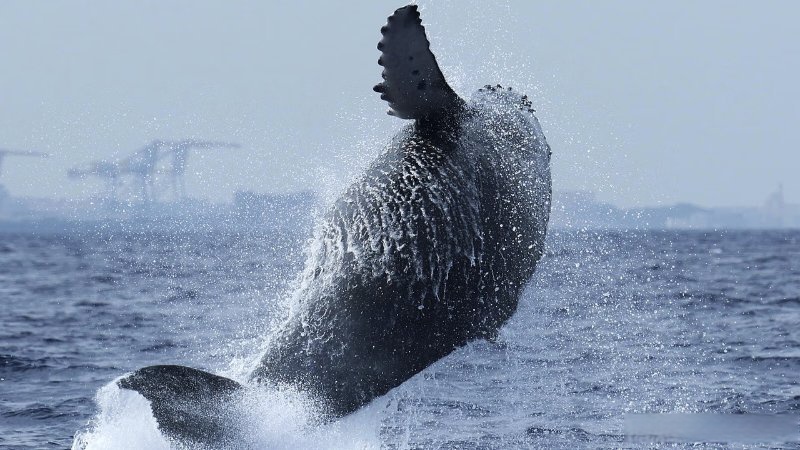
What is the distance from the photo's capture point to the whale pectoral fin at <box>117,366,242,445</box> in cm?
552

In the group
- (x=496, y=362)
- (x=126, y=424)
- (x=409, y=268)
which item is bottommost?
(x=496, y=362)

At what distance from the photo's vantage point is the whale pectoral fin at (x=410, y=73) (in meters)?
6.09

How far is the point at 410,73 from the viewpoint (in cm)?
627

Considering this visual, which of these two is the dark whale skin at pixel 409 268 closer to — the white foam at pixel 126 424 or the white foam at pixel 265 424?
the white foam at pixel 265 424

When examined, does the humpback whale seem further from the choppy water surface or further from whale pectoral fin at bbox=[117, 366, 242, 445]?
the choppy water surface

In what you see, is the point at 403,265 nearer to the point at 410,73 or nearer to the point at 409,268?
the point at 409,268

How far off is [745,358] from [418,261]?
1053 cm

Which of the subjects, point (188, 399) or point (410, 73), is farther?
point (410, 73)

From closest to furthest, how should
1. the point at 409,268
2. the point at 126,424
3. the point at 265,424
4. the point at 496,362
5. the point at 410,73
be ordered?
1. the point at 409,268
2. the point at 265,424
3. the point at 410,73
4. the point at 126,424
5. the point at 496,362

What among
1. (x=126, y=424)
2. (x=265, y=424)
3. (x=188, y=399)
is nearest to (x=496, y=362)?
(x=126, y=424)

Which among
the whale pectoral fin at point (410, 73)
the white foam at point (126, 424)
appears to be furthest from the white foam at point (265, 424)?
the whale pectoral fin at point (410, 73)

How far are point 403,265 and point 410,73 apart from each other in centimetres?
114

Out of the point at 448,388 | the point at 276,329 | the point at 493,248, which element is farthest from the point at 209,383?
A: the point at 448,388

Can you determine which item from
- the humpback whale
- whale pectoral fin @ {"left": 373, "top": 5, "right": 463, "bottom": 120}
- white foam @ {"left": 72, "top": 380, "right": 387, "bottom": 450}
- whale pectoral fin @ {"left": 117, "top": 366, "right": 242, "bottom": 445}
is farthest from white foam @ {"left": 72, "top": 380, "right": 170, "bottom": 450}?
whale pectoral fin @ {"left": 373, "top": 5, "right": 463, "bottom": 120}
